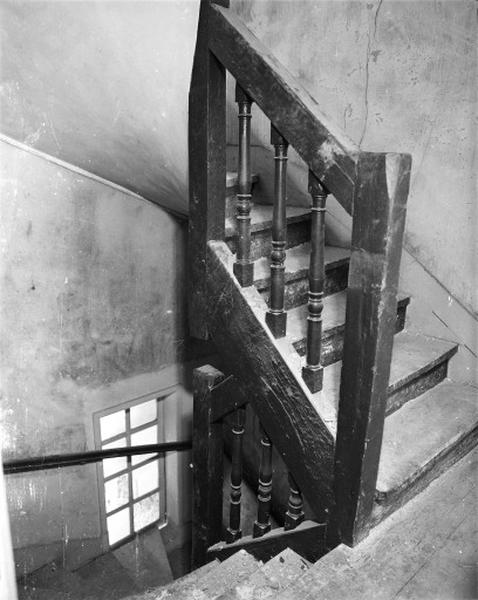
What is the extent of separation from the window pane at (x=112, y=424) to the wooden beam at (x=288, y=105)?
3153 millimetres

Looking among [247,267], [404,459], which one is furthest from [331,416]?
[247,267]

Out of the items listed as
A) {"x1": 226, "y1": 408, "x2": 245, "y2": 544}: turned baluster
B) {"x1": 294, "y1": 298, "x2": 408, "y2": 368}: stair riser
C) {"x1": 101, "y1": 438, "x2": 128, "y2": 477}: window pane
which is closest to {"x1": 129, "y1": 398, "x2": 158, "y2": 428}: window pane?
Answer: {"x1": 101, "y1": 438, "x2": 128, "y2": 477}: window pane

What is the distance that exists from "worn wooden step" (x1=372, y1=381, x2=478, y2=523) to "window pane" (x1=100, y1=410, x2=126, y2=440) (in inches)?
108

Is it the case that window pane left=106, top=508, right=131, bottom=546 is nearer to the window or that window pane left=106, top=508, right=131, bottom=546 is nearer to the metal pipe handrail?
the window

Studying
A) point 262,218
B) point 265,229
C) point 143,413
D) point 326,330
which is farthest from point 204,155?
point 143,413

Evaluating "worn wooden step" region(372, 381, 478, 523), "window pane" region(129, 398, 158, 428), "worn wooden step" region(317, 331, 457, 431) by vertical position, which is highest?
"worn wooden step" region(317, 331, 457, 431)

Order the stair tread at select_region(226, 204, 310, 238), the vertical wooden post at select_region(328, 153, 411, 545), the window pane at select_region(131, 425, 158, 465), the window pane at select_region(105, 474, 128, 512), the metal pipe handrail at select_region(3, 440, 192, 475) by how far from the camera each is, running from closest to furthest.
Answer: the vertical wooden post at select_region(328, 153, 411, 545)
the stair tread at select_region(226, 204, 310, 238)
the metal pipe handrail at select_region(3, 440, 192, 475)
the window pane at select_region(105, 474, 128, 512)
the window pane at select_region(131, 425, 158, 465)

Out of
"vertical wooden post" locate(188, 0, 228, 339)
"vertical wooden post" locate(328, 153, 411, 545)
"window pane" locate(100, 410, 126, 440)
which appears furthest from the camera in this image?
"window pane" locate(100, 410, 126, 440)

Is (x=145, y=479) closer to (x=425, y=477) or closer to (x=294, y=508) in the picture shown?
(x=294, y=508)

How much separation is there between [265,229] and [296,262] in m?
0.18

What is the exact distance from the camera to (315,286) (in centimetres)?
159

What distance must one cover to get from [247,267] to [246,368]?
0.37 m

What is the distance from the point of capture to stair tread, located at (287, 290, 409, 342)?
191 centimetres

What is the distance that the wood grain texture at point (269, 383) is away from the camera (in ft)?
5.55
